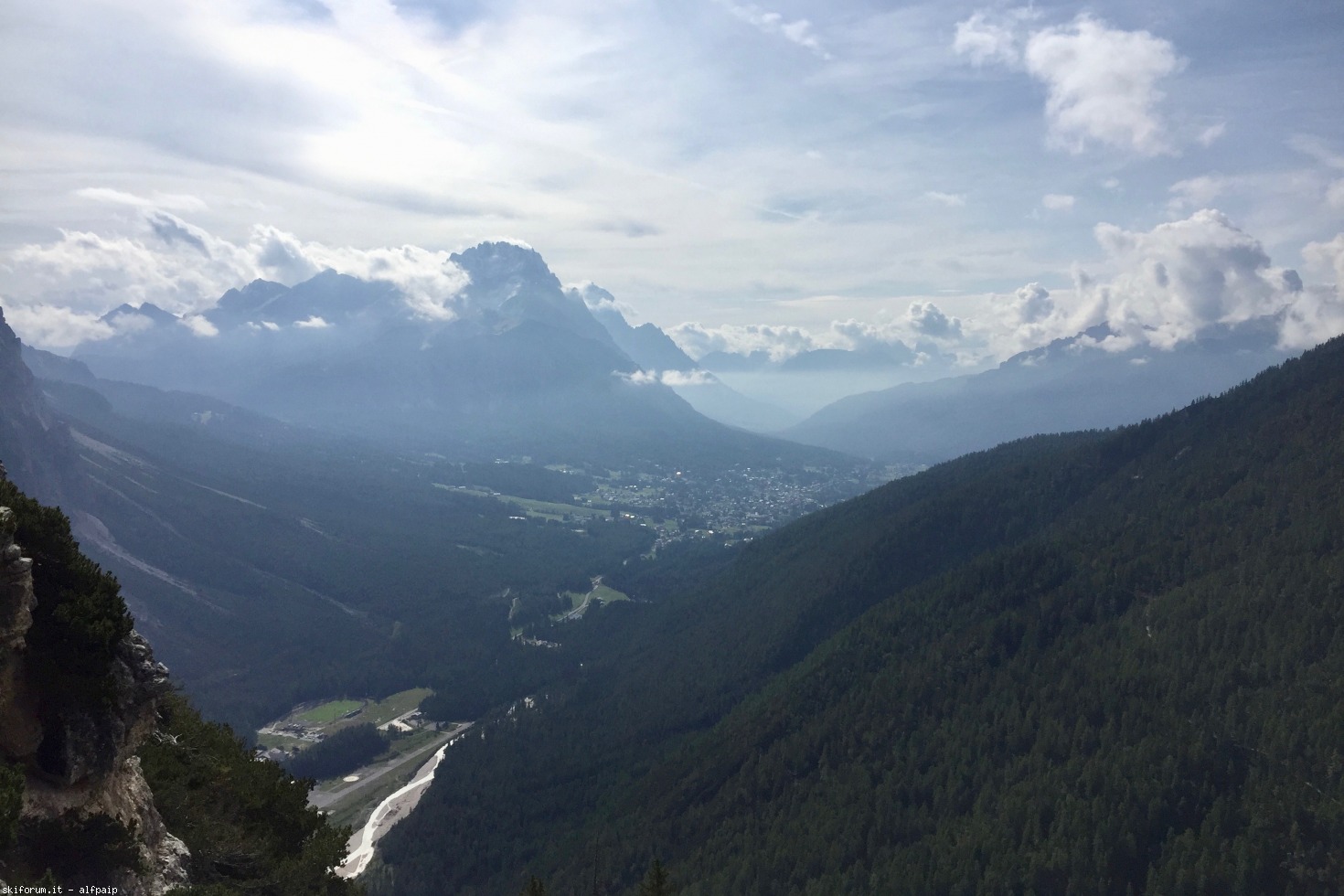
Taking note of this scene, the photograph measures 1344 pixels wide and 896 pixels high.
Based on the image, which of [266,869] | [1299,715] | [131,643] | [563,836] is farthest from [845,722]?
[131,643]

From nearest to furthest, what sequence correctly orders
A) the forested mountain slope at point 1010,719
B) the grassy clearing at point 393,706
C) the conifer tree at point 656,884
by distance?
the conifer tree at point 656,884 < the forested mountain slope at point 1010,719 < the grassy clearing at point 393,706

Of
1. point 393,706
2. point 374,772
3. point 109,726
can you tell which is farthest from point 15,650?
point 393,706

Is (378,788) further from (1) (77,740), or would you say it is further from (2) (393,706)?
(1) (77,740)

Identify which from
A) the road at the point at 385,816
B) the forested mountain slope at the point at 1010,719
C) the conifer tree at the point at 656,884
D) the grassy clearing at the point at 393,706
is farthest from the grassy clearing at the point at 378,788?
the conifer tree at the point at 656,884

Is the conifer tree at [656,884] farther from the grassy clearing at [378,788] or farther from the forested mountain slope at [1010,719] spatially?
the grassy clearing at [378,788]

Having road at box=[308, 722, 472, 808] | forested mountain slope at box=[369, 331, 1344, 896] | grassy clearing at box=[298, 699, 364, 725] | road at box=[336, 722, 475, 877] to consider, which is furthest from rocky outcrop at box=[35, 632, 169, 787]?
grassy clearing at box=[298, 699, 364, 725]

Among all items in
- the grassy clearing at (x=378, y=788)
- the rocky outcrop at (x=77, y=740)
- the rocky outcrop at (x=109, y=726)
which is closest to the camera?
the rocky outcrop at (x=77, y=740)
